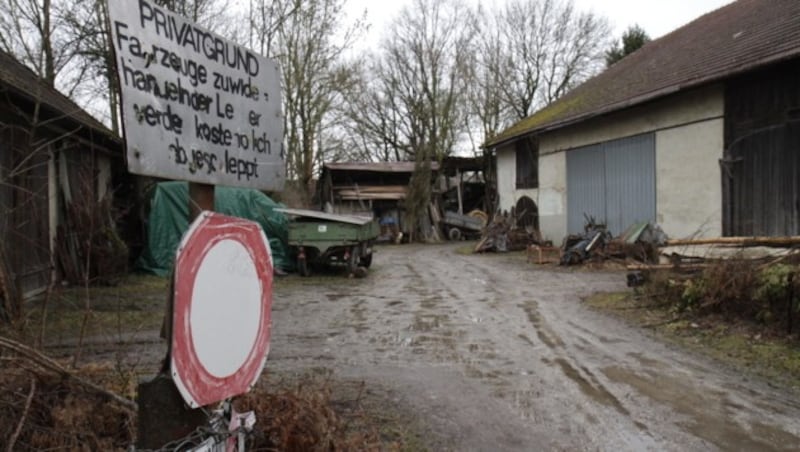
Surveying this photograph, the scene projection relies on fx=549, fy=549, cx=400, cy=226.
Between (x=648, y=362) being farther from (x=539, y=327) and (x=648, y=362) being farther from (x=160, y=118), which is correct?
(x=160, y=118)

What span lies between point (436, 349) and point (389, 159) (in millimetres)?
33721

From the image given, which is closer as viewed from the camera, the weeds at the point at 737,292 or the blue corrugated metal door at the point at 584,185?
the weeds at the point at 737,292

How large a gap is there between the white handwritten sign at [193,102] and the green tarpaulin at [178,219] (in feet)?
36.5

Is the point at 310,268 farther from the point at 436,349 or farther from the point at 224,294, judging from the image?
the point at 224,294

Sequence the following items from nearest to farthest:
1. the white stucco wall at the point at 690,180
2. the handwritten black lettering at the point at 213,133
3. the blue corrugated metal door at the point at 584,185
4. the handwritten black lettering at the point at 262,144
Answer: the handwritten black lettering at the point at 213,133 < the handwritten black lettering at the point at 262,144 < the white stucco wall at the point at 690,180 < the blue corrugated metal door at the point at 584,185

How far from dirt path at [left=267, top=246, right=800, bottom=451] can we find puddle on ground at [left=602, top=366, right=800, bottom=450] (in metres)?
0.01

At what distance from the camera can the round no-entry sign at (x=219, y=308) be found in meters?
1.79

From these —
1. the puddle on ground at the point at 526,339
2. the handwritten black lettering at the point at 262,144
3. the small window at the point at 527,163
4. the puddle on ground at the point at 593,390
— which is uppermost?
the small window at the point at 527,163

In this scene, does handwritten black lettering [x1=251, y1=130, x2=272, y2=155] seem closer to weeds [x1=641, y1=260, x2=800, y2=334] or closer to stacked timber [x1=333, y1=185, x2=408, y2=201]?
weeds [x1=641, y1=260, x2=800, y2=334]

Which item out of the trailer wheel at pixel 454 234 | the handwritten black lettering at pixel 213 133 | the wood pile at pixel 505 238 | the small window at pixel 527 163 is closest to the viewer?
the handwritten black lettering at pixel 213 133

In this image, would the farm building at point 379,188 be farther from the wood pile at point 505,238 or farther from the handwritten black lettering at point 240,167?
the handwritten black lettering at point 240,167

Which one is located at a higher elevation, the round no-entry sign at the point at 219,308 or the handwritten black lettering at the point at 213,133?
the handwritten black lettering at the point at 213,133

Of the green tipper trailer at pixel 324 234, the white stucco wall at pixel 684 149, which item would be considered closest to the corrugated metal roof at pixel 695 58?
the white stucco wall at pixel 684 149

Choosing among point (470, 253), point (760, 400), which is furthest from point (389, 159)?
point (760, 400)
